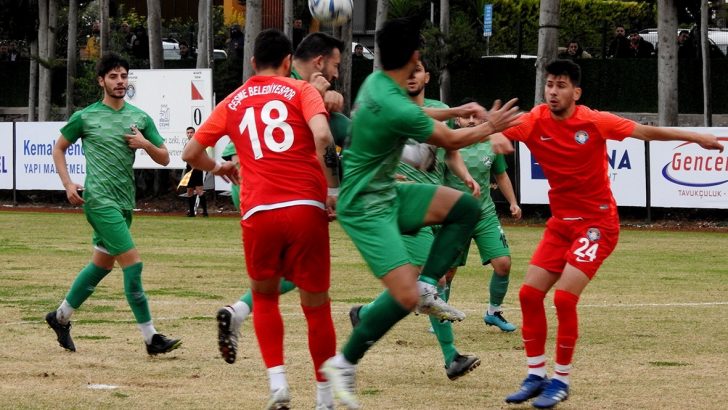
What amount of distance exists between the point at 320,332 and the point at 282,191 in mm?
885

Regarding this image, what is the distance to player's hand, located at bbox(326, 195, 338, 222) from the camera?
838 centimetres

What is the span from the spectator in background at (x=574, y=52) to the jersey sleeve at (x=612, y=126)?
1006 inches

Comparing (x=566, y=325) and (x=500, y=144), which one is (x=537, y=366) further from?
(x=500, y=144)

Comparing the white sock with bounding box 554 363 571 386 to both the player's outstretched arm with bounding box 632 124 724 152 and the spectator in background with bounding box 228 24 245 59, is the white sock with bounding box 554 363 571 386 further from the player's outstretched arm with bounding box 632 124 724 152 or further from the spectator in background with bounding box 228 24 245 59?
the spectator in background with bounding box 228 24 245 59

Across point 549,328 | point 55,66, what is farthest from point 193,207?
point 549,328

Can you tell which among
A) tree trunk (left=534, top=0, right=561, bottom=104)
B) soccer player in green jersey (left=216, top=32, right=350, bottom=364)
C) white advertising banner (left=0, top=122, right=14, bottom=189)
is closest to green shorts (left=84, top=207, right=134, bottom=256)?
soccer player in green jersey (left=216, top=32, right=350, bottom=364)

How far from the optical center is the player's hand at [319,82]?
8.83 m

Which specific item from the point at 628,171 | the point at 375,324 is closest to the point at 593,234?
the point at 375,324

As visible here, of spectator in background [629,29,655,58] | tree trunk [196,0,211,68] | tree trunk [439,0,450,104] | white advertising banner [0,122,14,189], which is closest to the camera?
white advertising banner [0,122,14,189]

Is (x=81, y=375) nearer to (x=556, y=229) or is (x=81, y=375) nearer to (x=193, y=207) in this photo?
(x=556, y=229)

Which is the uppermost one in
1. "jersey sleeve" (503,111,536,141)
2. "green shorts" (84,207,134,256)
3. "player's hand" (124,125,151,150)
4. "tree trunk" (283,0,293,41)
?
"tree trunk" (283,0,293,41)

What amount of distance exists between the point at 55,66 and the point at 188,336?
30014 mm

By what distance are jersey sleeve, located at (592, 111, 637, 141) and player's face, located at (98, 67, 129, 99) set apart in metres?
4.13

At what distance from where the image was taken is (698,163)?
87.0 feet
